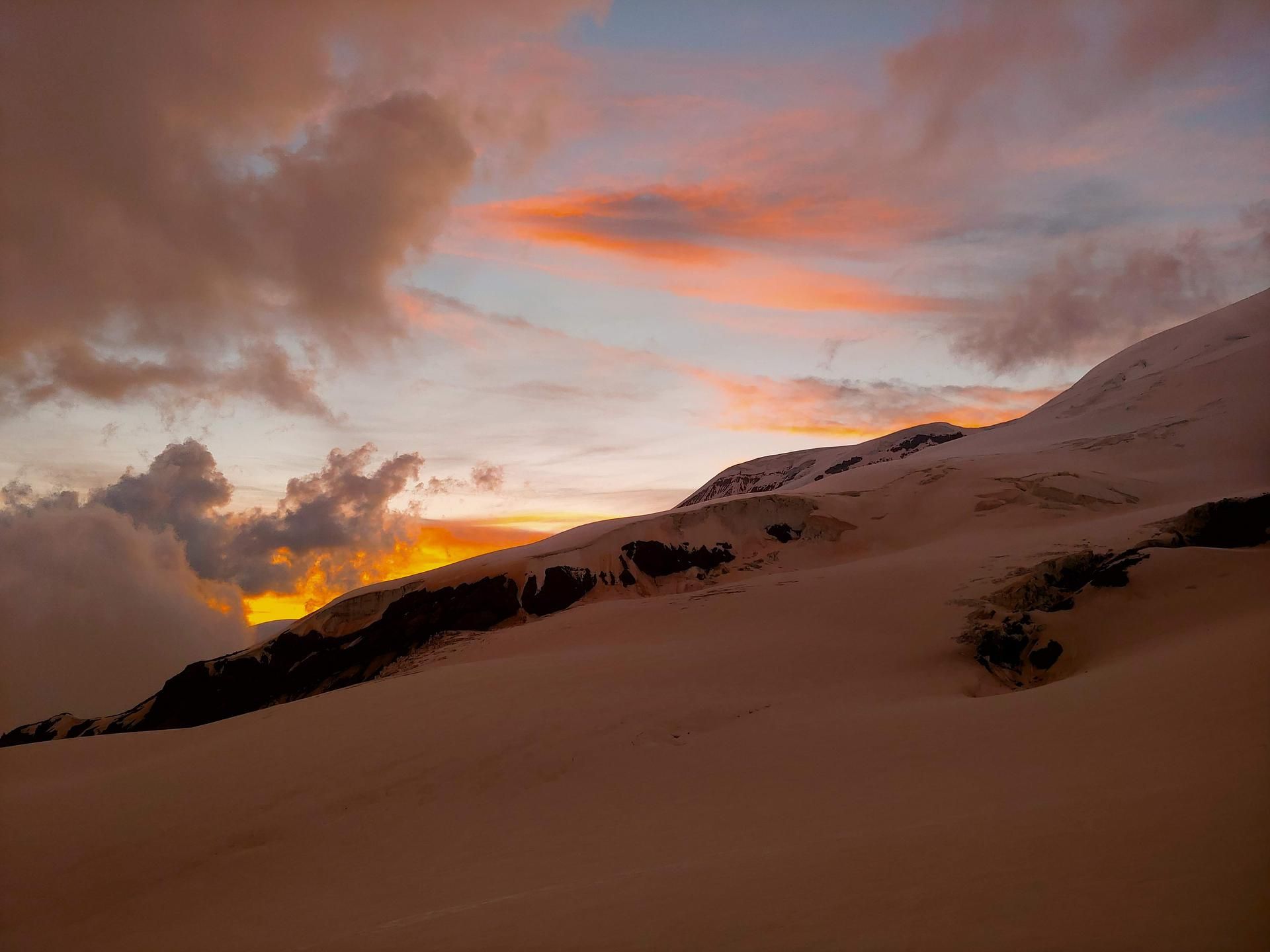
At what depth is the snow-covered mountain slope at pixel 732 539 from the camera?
34.4 metres

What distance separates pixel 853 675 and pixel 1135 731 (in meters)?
7.89

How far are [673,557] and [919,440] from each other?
212ft

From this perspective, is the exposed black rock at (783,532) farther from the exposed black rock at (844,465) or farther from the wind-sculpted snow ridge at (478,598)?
the exposed black rock at (844,465)

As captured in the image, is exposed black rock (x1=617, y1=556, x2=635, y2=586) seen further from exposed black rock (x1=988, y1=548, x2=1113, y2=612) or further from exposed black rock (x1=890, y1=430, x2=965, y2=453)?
exposed black rock (x1=890, y1=430, x2=965, y2=453)

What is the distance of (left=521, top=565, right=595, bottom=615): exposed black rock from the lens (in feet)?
113

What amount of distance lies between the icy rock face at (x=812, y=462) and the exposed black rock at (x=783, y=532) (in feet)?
147

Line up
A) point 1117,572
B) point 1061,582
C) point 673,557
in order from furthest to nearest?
point 673,557 → point 1061,582 → point 1117,572

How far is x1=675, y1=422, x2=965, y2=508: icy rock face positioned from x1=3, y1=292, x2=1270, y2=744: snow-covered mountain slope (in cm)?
4040

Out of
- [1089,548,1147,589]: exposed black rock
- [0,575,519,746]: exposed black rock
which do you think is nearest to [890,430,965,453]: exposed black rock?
[0,575,519,746]: exposed black rock

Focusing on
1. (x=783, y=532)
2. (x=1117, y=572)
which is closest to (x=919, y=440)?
(x=783, y=532)

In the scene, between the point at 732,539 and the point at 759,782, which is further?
the point at 732,539

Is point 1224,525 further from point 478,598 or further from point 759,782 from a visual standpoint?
point 478,598

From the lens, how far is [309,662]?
1439 inches

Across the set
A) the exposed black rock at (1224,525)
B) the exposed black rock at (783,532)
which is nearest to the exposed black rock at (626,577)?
the exposed black rock at (783,532)
